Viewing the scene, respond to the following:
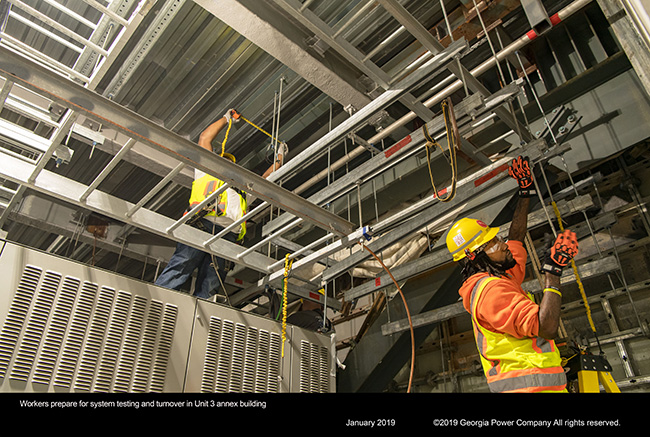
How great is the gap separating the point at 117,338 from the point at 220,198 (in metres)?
1.70

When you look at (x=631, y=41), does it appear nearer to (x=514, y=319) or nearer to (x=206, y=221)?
(x=514, y=319)

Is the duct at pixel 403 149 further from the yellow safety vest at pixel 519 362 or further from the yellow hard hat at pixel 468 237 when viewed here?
the yellow safety vest at pixel 519 362

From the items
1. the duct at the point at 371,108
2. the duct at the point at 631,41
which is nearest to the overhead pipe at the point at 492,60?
the duct at the point at 371,108

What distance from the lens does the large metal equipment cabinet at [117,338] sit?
2998mm

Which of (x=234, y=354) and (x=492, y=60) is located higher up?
(x=492, y=60)

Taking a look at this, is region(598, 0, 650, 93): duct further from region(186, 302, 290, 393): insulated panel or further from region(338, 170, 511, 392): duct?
region(186, 302, 290, 393): insulated panel

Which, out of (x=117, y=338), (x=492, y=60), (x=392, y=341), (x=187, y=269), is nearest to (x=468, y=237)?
(x=392, y=341)

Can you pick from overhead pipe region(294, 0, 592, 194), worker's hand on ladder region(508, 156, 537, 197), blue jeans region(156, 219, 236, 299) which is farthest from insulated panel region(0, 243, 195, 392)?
worker's hand on ladder region(508, 156, 537, 197)

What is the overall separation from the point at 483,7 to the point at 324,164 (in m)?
3.22

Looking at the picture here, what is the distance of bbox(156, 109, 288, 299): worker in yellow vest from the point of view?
4.48m

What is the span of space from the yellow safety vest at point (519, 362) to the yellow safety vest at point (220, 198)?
8.40 feet

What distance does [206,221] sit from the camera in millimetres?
5113

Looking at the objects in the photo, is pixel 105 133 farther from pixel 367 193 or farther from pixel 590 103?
pixel 590 103
